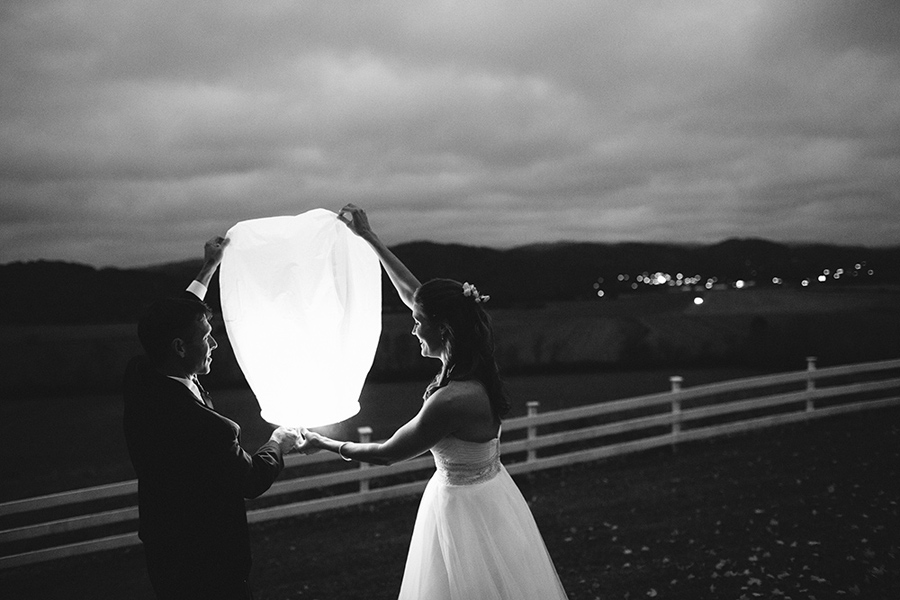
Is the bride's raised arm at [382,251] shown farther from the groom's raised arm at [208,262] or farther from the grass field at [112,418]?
the grass field at [112,418]

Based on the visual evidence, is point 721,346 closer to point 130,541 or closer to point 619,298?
point 130,541

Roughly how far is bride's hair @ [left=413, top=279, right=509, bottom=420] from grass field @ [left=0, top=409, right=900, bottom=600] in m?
2.92

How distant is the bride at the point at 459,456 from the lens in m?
2.38

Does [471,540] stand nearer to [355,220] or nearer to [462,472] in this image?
[462,472]

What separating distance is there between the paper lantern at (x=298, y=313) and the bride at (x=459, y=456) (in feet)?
0.88

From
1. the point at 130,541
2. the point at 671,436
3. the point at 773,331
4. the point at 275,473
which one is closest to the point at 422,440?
the point at 275,473

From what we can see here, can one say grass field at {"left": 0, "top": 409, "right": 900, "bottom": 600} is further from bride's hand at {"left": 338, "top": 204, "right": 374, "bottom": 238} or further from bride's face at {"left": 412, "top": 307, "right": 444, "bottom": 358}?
bride's hand at {"left": 338, "top": 204, "right": 374, "bottom": 238}

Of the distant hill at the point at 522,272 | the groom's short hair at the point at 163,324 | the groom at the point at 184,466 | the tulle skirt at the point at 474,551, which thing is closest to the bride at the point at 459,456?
the tulle skirt at the point at 474,551

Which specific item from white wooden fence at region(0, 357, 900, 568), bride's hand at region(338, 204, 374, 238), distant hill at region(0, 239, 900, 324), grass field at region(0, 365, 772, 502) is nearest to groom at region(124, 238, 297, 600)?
bride's hand at region(338, 204, 374, 238)

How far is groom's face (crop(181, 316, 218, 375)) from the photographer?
214 centimetres

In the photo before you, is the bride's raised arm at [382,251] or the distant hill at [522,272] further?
the distant hill at [522,272]

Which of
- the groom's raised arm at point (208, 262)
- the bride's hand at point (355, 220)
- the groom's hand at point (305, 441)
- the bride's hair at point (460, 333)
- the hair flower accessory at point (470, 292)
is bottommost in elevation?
the groom's hand at point (305, 441)

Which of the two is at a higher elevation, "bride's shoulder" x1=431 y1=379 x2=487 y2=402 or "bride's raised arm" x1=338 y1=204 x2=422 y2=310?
"bride's raised arm" x1=338 y1=204 x2=422 y2=310

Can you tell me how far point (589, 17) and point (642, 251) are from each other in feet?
267
